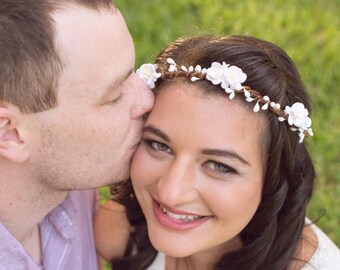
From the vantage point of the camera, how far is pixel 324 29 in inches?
261

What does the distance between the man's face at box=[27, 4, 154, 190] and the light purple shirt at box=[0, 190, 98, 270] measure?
0.47 meters

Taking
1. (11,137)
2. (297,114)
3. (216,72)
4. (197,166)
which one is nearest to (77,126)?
(11,137)

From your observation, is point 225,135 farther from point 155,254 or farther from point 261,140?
point 155,254

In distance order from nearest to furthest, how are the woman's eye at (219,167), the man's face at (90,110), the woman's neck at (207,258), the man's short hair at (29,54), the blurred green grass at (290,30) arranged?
the man's short hair at (29,54), the man's face at (90,110), the woman's eye at (219,167), the woman's neck at (207,258), the blurred green grass at (290,30)

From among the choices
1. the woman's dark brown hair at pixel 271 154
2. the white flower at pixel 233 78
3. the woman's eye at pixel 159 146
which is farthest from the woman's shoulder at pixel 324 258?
the white flower at pixel 233 78

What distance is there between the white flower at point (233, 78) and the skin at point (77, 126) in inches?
16.6

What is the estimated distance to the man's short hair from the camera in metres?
2.87

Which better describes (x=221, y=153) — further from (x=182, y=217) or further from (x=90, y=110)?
(x=90, y=110)

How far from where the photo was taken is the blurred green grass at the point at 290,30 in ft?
18.2

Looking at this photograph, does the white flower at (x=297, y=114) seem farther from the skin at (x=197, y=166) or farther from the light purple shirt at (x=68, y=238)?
the light purple shirt at (x=68, y=238)

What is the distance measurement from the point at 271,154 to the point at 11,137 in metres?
1.24

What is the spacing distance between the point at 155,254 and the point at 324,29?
354cm

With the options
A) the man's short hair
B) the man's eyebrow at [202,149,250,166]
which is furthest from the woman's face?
the man's short hair

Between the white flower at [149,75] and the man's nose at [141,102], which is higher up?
the white flower at [149,75]
